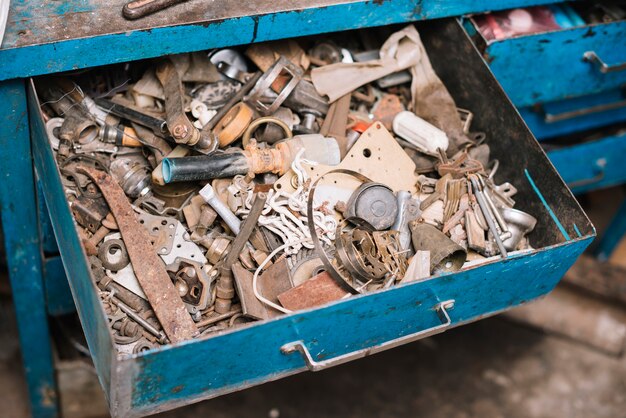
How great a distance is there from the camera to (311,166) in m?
1.35

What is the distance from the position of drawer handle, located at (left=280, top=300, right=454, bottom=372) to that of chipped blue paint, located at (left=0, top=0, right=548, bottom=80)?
1.94 ft

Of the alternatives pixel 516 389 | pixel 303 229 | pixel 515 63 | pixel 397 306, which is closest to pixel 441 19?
pixel 515 63

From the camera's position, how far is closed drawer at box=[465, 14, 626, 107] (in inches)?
61.3

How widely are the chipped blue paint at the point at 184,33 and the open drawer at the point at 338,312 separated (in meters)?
0.07

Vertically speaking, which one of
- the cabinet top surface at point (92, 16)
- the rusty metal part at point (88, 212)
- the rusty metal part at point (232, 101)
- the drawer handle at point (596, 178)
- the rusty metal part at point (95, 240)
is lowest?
the drawer handle at point (596, 178)

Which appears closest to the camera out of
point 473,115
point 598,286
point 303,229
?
point 303,229

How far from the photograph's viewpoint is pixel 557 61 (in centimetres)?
165

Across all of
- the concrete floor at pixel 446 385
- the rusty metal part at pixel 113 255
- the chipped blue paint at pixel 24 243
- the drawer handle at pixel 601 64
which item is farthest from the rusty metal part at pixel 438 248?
the concrete floor at pixel 446 385

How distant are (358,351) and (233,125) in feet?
1.70

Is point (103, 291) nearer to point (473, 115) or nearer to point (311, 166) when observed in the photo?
point (311, 166)

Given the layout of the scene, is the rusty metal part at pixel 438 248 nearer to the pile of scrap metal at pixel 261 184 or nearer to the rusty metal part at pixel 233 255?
the pile of scrap metal at pixel 261 184

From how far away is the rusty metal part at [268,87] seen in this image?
4.77 ft

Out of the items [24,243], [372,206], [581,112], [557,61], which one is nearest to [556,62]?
[557,61]

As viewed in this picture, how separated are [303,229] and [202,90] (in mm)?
400
